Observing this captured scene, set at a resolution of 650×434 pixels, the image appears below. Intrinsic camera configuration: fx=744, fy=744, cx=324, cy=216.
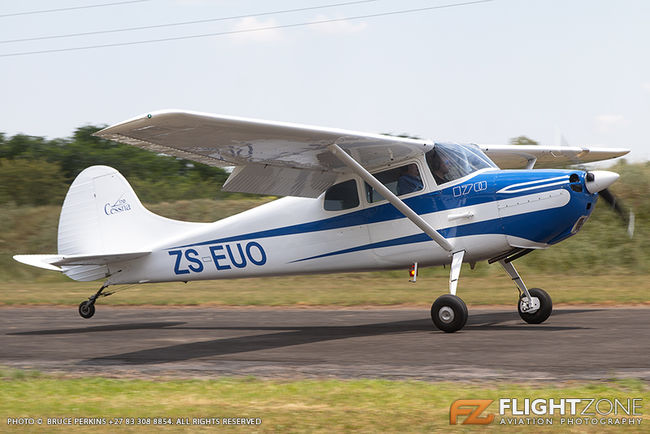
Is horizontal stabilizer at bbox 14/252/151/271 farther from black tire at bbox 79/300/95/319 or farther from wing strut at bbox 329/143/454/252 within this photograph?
wing strut at bbox 329/143/454/252

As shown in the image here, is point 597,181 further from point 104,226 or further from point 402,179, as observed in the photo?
point 104,226

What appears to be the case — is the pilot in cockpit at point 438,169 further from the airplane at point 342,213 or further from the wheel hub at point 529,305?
the wheel hub at point 529,305

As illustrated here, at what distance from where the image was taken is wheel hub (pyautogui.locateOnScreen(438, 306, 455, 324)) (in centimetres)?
1045

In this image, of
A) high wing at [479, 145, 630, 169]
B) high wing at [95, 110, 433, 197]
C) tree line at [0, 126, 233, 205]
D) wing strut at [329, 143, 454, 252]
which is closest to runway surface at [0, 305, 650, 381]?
wing strut at [329, 143, 454, 252]

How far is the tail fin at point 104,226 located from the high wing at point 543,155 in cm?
576

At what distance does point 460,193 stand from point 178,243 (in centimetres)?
512

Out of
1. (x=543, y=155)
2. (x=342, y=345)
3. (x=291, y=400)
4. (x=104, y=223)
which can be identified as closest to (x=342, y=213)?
(x=342, y=345)

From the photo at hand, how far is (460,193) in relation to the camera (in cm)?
1091

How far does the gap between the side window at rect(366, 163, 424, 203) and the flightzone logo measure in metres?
5.76

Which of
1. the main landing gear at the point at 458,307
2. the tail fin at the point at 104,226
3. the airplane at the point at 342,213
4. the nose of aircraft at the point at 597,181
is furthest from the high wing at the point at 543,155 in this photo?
the tail fin at the point at 104,226

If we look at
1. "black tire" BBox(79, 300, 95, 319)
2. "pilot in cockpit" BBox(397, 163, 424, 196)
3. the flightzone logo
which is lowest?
"black tire" BBox(79, 300, 95, 319)

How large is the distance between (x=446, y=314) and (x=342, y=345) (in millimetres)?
1647

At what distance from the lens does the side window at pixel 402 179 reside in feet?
36.8

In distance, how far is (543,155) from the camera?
47.1ft
